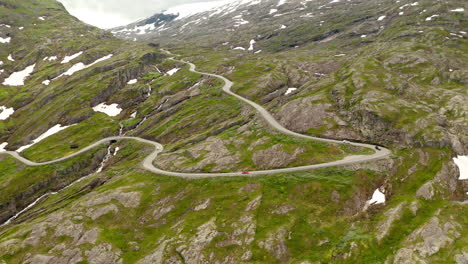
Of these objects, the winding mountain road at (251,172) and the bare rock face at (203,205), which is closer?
the bare rock face at (203,205)

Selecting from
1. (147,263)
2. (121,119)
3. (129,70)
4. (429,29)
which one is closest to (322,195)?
(147,263)

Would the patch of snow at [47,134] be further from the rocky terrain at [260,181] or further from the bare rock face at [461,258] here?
the bare rock face at [461,258]

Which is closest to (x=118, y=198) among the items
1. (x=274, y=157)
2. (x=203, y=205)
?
(x=203, y=205)

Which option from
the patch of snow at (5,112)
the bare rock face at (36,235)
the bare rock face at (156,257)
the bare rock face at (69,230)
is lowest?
the bare rock face at (156,257)

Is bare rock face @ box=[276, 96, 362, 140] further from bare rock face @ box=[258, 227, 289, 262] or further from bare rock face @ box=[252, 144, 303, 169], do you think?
bare rock face @ box=[258, 227, 289, 262]

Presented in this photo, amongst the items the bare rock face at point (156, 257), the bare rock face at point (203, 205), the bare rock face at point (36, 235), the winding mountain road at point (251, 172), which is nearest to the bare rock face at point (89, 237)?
the bare rock face at point (36, 235)

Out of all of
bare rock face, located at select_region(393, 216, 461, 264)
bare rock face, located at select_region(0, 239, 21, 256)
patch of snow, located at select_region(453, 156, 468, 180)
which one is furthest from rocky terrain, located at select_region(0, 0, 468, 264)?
patch of snow, located at select_region(453, 156, 468, 180)

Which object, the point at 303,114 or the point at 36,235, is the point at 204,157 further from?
the point at 36,235

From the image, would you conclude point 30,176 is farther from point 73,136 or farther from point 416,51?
point 416,51
